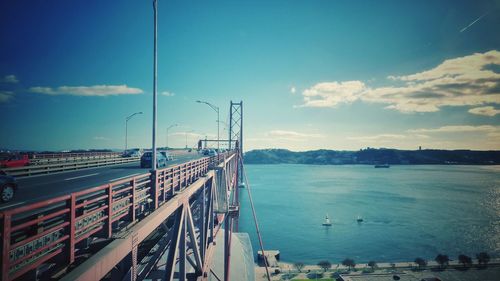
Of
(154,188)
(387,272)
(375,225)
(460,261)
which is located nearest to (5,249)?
(154,188)

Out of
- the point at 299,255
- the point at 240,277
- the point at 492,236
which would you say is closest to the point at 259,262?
the point at 299,255

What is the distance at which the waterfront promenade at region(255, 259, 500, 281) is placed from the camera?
39.4m

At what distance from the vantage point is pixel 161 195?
895cm

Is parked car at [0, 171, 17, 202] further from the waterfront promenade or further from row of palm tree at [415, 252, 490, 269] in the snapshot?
row of palm tree at [415, 252, 490, 269]

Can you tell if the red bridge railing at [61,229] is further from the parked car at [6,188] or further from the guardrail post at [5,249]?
the parked car at [6,188]

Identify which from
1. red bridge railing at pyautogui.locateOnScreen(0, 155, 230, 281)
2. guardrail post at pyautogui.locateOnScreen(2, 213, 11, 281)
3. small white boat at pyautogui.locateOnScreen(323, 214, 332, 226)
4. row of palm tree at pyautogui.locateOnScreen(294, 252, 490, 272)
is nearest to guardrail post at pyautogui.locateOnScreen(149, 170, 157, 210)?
red bridge railing at pyautogui.locateOnScreen(0, 155, 230, 281)

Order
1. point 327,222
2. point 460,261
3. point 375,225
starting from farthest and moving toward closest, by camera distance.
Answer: point 375,225 → point 327,222 → point 460,261

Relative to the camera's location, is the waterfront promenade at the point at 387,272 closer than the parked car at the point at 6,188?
No

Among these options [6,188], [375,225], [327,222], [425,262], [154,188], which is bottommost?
[375,225]

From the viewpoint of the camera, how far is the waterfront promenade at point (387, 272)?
39.4 m

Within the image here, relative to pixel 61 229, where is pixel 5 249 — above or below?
above

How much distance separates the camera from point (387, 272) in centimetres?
4188

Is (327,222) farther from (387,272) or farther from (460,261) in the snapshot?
(460,261)

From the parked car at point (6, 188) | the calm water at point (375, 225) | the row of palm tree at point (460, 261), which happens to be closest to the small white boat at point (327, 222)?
the calm water at point (375, 225)
